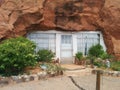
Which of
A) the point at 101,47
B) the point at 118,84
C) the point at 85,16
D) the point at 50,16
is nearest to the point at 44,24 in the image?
the point at 50,16

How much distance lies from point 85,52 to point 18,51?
22.5 ft

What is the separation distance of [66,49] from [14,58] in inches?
248

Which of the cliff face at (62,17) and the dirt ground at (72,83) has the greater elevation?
the cliff face at (62,17)

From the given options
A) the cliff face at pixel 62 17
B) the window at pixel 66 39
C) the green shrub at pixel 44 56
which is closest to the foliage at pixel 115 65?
the cliff face at pixel 62 17

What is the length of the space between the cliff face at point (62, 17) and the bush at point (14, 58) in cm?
287

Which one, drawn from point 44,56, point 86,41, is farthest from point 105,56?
point 44,56

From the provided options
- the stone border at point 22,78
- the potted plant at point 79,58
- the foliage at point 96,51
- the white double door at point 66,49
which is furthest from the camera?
the white double door at point 66,49

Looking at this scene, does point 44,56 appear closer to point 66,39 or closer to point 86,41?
point 66,39

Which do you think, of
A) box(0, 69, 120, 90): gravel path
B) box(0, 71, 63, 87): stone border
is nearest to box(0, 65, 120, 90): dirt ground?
box(0, 69, 120, 90): gravel path

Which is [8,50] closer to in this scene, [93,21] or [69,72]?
[69,72]

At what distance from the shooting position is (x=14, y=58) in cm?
1405

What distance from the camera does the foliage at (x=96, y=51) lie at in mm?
19188

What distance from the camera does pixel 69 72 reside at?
1605cm

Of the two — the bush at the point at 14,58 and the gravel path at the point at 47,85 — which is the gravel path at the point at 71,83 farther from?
the bush at the point at 14,58
